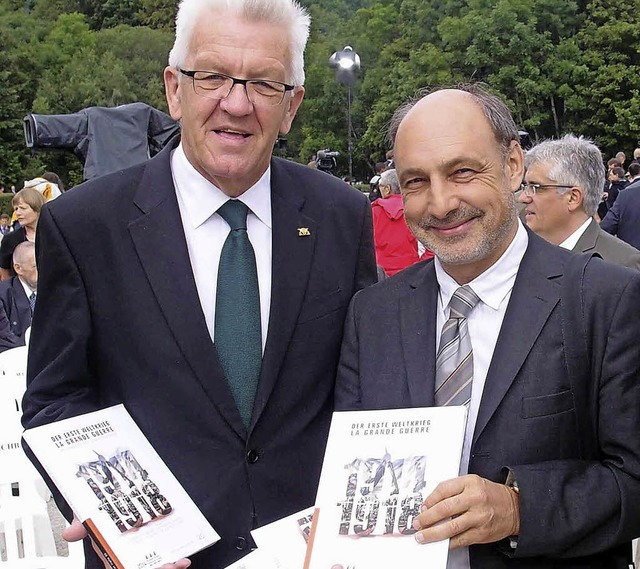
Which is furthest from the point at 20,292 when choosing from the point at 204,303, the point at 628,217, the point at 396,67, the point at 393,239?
the point at 396,67

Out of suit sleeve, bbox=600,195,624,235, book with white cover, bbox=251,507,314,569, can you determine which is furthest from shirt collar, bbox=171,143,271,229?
suit sleeve, bbox=600,195,624,235

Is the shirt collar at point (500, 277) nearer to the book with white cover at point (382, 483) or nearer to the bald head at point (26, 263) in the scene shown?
the book with white cover at point (382, 483)

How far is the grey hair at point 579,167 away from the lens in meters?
4.88

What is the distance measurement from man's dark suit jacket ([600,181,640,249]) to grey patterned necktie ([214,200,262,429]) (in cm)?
712

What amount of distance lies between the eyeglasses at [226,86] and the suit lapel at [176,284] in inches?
12.4

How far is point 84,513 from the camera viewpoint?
6.13ft

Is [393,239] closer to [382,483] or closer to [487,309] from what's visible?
[487,309]

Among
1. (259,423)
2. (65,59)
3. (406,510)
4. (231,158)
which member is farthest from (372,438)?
(65,59)

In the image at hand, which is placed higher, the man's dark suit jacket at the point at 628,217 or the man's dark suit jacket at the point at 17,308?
the man's dark suit jacket at the point at 628,217

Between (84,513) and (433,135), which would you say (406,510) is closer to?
(84,513)

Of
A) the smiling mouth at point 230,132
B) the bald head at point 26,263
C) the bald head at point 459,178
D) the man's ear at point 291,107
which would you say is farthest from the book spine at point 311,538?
the bald head at point 26,263

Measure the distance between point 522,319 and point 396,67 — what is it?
51035mm

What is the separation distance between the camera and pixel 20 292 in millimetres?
6836

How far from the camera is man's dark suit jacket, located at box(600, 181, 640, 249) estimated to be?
8.50m
